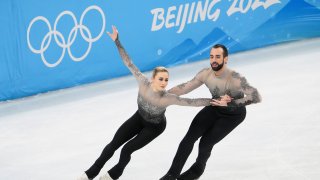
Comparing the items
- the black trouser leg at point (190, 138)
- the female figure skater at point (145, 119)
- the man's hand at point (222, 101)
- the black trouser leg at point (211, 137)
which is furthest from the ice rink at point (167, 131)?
the man's hand at point (222, 101)

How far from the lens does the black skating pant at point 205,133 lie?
570 cm

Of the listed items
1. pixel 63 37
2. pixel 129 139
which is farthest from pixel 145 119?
pixel 63 37

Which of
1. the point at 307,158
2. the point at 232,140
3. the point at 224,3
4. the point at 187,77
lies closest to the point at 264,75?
the point at 187,77

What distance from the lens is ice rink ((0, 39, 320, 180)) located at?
6434 millimetres

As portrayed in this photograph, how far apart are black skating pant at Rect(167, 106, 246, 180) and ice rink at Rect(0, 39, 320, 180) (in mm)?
314

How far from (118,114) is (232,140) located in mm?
2228

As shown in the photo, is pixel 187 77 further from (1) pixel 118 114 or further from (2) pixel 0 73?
(2) pixel 0 73

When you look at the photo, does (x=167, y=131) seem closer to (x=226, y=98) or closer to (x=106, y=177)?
(x=106, y=177)

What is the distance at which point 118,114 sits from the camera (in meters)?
8.96

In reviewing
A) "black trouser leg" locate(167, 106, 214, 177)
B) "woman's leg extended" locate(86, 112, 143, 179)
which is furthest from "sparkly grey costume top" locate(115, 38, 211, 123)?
"black trouser leg" locate(167, 106, 214, 177)

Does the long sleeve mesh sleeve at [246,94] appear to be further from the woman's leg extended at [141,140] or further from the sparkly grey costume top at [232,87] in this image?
the woman's leg extended at [141,140]

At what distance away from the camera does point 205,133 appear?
591cm

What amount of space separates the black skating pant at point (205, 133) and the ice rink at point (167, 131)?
31 centimetres

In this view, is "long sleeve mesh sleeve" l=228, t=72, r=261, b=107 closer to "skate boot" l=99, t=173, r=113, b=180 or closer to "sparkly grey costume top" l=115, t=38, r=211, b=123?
"sparkly grey costume top" l=115, t=38, r=211, b=123
